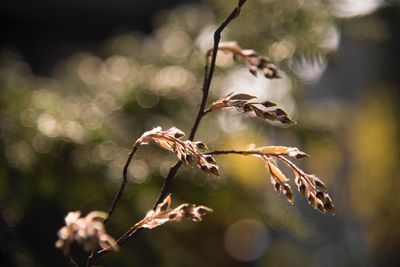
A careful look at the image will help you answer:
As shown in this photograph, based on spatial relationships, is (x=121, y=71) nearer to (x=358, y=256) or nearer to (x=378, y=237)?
(x=358, y=256)

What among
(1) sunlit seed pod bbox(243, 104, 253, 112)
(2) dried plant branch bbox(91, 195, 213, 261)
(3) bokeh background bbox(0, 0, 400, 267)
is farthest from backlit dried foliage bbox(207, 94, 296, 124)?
(3) bokeh background bbox(0, 0, 400, 267)

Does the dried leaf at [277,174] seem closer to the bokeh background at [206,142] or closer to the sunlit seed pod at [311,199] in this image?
the sunlit seed pod at [311,199]

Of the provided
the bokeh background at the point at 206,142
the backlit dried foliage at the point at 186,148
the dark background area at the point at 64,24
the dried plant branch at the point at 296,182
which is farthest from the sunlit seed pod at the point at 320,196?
the dark background area at the point at 64,24

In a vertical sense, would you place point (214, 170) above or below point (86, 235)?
above

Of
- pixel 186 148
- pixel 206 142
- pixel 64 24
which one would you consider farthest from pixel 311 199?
pixel 64 24

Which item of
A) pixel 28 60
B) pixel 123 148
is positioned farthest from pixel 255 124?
pixel 28 60

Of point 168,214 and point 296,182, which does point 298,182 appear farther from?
point 168,214
